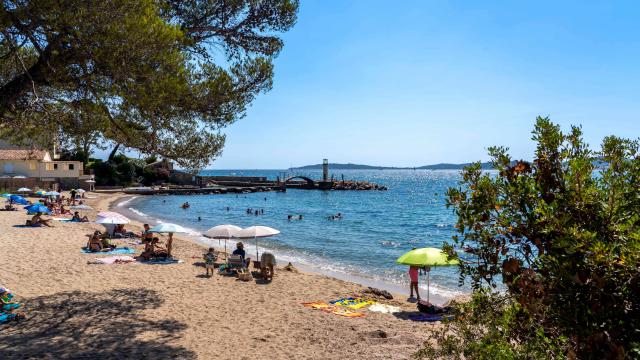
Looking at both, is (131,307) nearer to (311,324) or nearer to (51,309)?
(51,309)

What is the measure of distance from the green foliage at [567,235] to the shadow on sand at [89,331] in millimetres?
6730

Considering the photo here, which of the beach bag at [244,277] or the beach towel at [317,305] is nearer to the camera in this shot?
the beach towel at [317,305]

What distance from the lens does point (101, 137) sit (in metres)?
11.2

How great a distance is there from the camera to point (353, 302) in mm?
13727

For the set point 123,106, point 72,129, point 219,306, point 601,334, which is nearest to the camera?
point 601,334

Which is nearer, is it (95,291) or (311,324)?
(311,324)

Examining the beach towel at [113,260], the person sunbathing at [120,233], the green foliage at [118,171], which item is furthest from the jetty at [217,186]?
the beach towel at [113,260]

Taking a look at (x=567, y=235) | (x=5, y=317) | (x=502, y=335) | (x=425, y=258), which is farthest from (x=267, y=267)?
(x=567, y=235)

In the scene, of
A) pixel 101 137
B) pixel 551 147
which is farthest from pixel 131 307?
pixel 551 147

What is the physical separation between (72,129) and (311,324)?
7.33 m

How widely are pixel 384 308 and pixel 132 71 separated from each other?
361 inches

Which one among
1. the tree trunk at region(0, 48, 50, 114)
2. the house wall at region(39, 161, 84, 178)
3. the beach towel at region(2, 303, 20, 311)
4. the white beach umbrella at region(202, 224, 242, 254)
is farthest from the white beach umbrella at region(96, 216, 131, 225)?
the house wall at region(39, 161, 84, 178)

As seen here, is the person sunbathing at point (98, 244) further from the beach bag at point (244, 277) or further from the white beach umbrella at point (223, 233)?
the beach bag at point (244, 277)

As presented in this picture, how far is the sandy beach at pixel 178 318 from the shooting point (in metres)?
8.85
